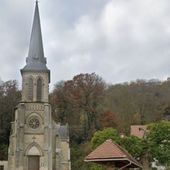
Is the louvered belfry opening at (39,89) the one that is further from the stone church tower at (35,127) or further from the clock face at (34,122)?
the clock face at (34,122)

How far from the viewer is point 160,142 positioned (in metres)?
40.8

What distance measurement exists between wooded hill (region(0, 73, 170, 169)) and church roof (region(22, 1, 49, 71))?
11.7 meters

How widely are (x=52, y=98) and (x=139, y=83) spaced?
22.4 meters

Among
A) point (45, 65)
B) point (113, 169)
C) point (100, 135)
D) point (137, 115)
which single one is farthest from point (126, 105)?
point (113, 169)

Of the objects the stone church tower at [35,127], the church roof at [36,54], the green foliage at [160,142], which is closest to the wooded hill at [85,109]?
the stone church tower at [35,127]

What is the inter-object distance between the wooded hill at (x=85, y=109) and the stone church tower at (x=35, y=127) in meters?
8.28

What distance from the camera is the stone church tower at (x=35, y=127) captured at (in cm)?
5172

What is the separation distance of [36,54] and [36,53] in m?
0.12

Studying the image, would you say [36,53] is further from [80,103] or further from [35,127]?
[80,103]

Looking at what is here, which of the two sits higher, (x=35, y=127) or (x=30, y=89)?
(x=30, y=89)

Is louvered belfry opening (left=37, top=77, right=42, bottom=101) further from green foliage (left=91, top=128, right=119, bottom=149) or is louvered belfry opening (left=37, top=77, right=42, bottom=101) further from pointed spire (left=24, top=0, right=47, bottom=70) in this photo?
green foliage (left=91, top=128, right=119, bottom=149)

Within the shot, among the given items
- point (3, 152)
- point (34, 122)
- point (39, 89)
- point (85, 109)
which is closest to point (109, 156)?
point (34, 122)

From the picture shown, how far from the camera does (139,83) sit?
86625 mm

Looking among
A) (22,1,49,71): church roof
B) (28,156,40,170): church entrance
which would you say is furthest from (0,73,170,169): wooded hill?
(22,1,49,71): church roof
